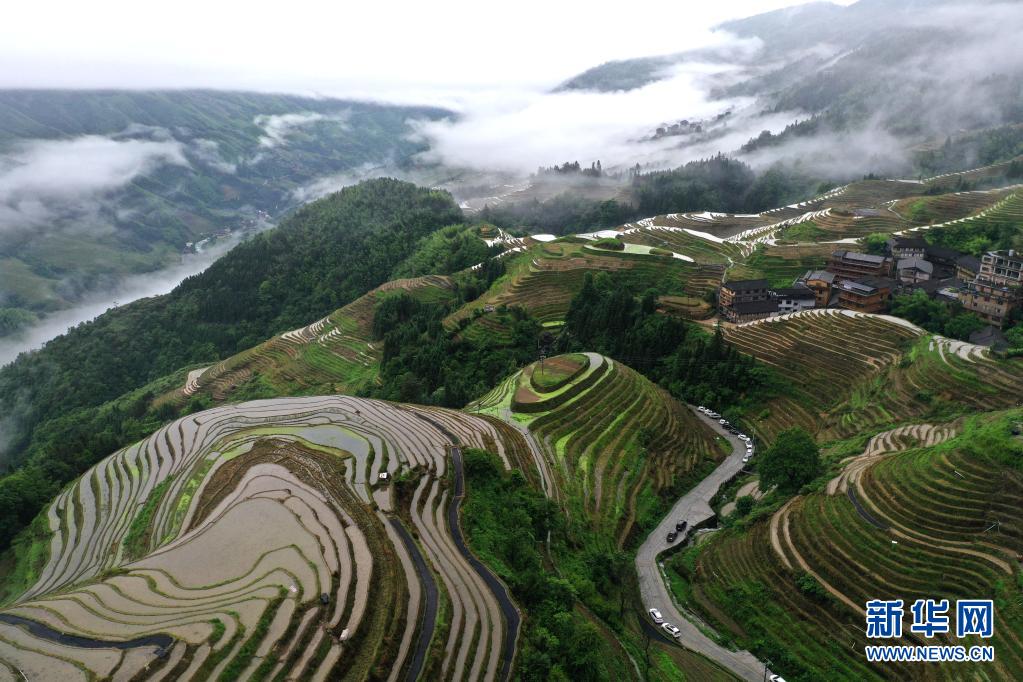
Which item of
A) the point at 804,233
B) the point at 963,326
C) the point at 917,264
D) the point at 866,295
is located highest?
the point at 804,233

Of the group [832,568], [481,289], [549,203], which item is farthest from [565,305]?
[549,203]

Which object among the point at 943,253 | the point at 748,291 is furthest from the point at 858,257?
the point at 748,291

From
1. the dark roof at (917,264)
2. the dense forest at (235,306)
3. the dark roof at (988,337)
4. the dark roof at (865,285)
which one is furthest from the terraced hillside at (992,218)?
the dense forest at (235,306)

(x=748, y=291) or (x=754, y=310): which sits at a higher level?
(x=748, y=291)

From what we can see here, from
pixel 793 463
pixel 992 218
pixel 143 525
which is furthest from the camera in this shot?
pixel 992 218

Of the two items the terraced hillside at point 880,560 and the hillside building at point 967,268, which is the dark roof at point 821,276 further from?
the terraced hillside at point 880,560

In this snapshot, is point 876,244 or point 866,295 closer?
point 866,295

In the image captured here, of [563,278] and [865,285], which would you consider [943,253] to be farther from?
[563,278]
